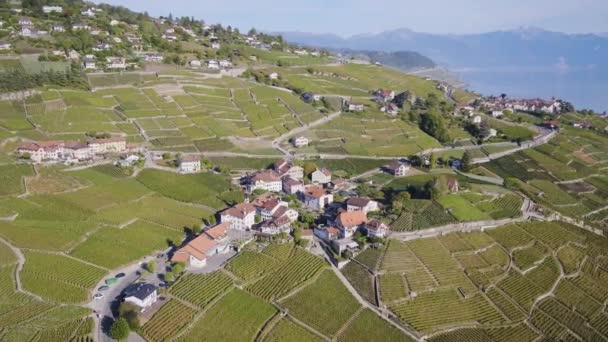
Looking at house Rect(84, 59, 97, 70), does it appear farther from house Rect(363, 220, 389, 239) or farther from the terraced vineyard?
the terraced vineyard


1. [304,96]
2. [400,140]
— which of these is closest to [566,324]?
[400,140]

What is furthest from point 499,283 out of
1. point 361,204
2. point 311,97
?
point 311,97

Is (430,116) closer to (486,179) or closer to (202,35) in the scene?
(486,179)

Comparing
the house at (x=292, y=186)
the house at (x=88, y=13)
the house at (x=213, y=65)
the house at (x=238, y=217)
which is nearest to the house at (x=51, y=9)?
the house at (x=88, y=13)

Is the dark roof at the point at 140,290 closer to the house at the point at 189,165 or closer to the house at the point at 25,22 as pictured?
the house at the point at 189,165

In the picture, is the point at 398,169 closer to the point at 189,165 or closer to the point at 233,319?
the point at 189,165

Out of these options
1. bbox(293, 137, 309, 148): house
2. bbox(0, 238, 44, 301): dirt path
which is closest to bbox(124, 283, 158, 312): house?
bbox(0, 238, 44, 301): dirt path
